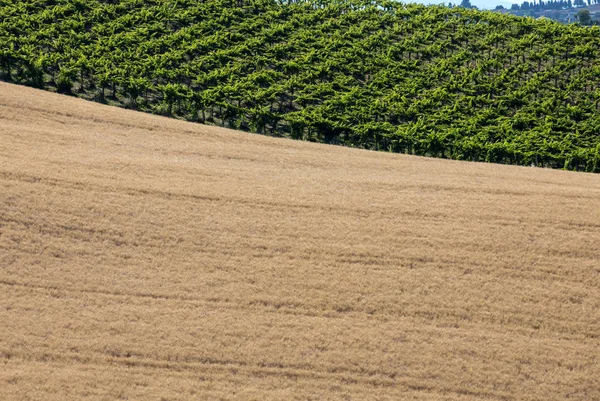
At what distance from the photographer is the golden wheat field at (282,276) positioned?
21.1 meters

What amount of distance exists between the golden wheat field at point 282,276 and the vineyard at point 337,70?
4977mm

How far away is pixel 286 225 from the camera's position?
1123 inches

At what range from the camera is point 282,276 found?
83.3 feet

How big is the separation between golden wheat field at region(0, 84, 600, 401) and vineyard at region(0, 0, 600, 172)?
4.98 meters

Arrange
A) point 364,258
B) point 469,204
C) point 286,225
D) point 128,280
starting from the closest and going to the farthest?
point 128,280 → point 364,258 → point 286,225 → point 469,204

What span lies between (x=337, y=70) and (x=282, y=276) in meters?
23.8

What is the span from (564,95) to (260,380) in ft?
105

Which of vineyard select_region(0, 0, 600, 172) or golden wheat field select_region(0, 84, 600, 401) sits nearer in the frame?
golden wheat field select_region(0, 84, 600, 401)

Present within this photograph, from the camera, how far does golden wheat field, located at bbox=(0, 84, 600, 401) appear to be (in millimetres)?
21109

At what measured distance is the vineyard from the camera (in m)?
40.8

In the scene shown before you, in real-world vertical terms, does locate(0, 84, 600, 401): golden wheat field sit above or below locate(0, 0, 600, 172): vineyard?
below

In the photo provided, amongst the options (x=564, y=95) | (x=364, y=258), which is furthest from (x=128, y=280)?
(x=564, y=95)

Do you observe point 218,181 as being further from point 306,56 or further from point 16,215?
point 306,56

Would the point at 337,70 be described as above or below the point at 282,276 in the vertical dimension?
above
